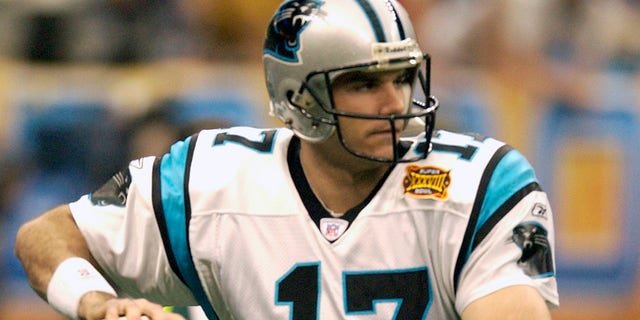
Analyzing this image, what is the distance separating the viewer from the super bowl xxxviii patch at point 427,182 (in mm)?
4156

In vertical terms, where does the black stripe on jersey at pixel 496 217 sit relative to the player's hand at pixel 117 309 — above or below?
above

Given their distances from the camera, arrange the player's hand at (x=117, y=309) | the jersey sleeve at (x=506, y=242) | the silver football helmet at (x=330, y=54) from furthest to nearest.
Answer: the silver football helmet at (x=330, y=54)
the jersey sleeve at (x=506, y=242)
the player's hand at (x=117, y=309)

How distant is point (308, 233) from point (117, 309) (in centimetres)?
63

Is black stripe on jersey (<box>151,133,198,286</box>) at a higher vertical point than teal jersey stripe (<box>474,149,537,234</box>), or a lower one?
lower

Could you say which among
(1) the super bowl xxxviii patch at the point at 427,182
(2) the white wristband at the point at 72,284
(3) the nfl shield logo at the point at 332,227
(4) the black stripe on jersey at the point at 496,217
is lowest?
(2) the white wristband at the point at 72,284

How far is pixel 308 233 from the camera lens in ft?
13.8

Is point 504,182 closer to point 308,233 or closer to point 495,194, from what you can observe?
point 495,194

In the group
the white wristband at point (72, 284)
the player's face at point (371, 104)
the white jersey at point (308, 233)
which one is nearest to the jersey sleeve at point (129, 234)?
the white jersey at point (308, 233)

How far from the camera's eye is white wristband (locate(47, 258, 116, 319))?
406 cm

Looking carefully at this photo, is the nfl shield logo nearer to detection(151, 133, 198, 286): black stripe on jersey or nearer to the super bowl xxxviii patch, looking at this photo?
the super bowl xxxviii patch

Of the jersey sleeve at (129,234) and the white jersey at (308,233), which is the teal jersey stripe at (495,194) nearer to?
the white jersey at (308,233)

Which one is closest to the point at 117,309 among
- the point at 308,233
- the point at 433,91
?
the point at 308,233

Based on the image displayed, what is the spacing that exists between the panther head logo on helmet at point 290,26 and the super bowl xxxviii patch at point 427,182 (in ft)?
1.52

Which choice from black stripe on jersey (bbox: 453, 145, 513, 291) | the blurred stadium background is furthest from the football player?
the blurred stadium background
